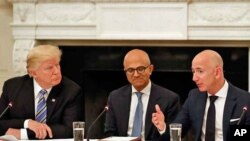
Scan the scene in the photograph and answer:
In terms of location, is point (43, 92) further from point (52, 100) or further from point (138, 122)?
point (138, 122)

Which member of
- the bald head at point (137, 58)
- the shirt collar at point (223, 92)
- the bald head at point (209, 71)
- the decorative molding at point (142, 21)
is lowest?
the shirt collar at point (223, 92)

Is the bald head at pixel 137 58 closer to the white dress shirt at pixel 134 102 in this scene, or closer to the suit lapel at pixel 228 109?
the white dress shirt at pixel 134 102

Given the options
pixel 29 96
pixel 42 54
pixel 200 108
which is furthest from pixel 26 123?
pixel 200 108

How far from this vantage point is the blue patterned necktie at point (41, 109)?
3162mm

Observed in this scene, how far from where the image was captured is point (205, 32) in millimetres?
4574

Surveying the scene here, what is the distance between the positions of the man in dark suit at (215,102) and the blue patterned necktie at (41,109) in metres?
0.67

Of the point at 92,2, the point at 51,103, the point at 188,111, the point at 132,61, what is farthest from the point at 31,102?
the point at 92,2

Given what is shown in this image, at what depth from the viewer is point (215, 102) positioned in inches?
116

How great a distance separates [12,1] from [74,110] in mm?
1969

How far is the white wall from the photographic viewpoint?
4961 millimetres

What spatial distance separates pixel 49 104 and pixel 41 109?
0.06 m

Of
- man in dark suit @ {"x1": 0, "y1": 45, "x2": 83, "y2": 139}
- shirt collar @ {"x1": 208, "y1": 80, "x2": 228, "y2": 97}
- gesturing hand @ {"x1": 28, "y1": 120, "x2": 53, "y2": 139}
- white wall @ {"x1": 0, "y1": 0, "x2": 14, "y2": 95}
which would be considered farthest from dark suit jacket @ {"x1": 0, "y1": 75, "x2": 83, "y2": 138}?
white wall @ {"x1": 0, "y1": 0, "x2": 14, "y2": 95}

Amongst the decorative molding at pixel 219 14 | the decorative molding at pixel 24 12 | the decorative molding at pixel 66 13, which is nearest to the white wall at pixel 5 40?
the decorative molding at pixel 24 12

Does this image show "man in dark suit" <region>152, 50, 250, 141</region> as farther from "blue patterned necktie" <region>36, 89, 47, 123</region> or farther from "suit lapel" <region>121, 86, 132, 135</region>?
"blue patterned necktie" <region>36, 89, 47, 123</region>
